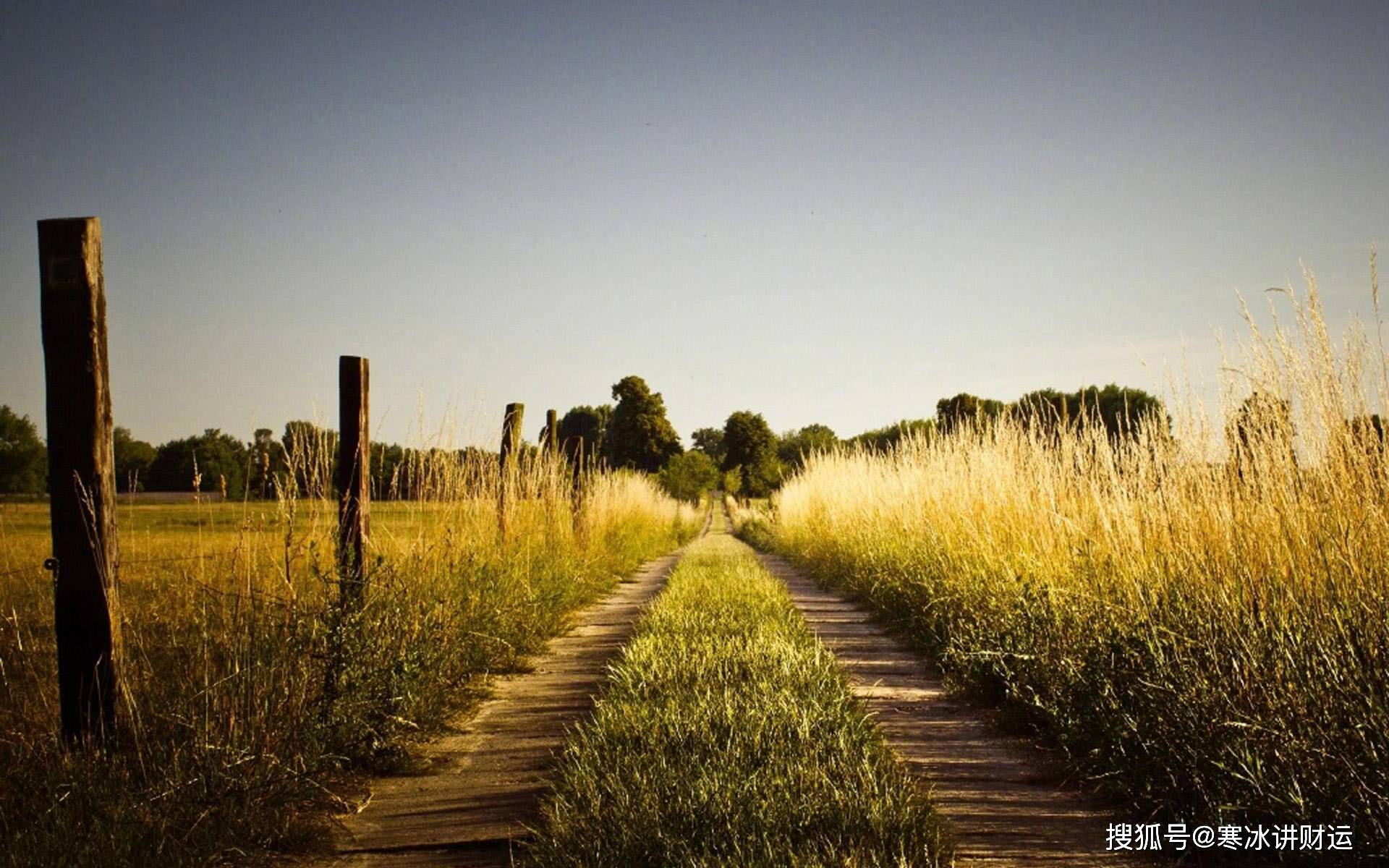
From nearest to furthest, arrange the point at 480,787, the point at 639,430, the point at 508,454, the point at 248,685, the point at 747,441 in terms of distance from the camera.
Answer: the point at 248,685
the point at 480,787
the point at 508,454
the point at 639,430
the point at 747,441

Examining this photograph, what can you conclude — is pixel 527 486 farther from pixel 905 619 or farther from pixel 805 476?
pixel 805 476

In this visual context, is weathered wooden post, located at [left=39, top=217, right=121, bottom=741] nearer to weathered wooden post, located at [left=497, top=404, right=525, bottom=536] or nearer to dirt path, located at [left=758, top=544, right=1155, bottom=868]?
dirt path, located at [left=758, top=544, right=1155, bottom=868]

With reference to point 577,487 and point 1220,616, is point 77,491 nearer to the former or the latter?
point 1220,616

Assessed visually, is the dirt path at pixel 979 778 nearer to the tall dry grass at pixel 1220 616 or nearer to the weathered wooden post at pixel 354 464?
the tall dry grass at pixel 1220 616

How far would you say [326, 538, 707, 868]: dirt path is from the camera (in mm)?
2508

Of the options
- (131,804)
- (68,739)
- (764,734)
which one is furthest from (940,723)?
(68,739)

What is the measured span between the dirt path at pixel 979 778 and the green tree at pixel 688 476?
28.6 meters

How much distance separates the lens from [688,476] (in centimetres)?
3525

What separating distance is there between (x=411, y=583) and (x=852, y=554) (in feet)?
21.1

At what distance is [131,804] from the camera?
2.49 meters

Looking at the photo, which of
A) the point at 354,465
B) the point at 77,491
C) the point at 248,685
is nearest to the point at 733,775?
the point at 248,685

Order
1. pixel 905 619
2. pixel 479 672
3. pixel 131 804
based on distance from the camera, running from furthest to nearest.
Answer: pixel 905 619 < pixel 479 672 < pixel 131 804

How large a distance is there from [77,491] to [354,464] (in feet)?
5.06

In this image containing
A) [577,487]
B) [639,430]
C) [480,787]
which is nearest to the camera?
[480,787]
